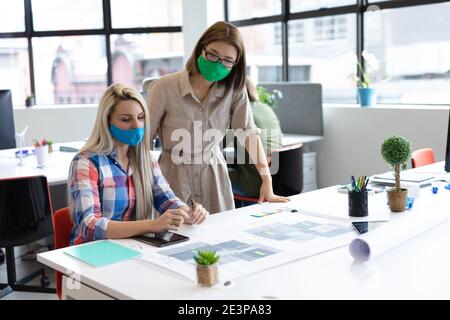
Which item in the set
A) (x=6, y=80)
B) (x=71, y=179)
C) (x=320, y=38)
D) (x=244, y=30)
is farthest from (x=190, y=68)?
(x=6, y=80)

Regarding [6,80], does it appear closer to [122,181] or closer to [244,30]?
[244,30]

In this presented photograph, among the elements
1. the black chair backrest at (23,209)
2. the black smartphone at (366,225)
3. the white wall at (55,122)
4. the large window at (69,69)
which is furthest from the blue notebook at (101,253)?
the large window at (69,69)

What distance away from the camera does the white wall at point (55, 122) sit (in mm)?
5855

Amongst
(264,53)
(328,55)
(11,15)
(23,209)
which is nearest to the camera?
(23,209)

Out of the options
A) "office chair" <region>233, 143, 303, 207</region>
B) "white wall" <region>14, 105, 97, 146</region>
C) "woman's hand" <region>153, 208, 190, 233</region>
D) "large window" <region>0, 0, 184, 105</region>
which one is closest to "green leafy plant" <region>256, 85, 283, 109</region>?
"office chair" <region>233, 143, 303, 207</region>

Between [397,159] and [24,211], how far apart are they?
5.88ft

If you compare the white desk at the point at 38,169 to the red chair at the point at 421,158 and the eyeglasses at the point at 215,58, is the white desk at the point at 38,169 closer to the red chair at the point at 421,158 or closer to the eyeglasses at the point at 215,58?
the eyeglasses at the point at 215,58

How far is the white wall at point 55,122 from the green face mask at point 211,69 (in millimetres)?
3926

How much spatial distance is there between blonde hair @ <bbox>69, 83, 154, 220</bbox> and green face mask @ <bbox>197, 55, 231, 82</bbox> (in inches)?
13.4

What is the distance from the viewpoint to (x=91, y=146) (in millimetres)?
1880

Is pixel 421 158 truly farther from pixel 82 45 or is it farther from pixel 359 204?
pixel 82 45

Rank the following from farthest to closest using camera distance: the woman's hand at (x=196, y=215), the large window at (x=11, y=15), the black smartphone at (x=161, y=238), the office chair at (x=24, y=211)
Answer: the large window at (x=11, y=15) → the office chair at (x=24, y=211) → the woman's hand at (x=196, y=215) → the black smartphone at (x=161, y=238)

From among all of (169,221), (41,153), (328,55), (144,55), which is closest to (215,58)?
(169,221)

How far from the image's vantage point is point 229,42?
212 cm
